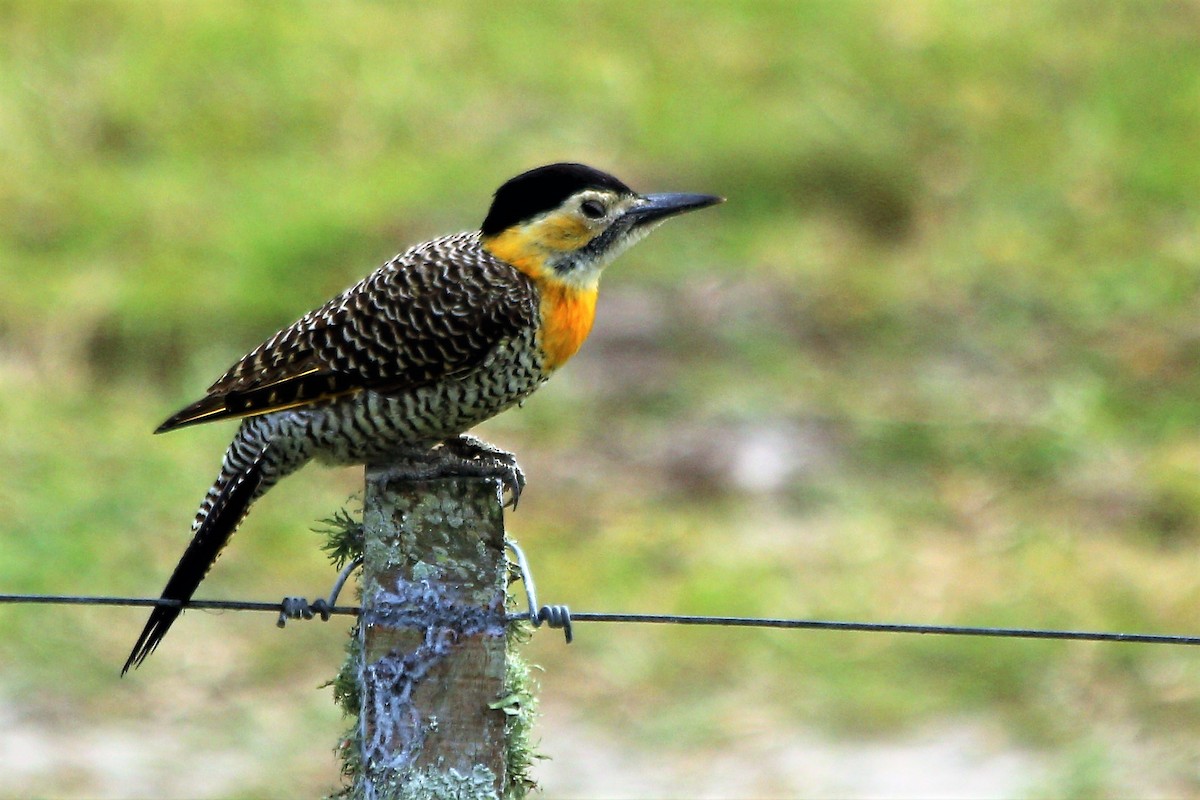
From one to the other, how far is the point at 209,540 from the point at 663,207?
1363 millimetres

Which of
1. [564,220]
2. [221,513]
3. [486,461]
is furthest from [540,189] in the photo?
[221,513]

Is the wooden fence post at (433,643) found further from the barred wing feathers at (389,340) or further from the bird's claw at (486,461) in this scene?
the barred wing feathers at (389,340)

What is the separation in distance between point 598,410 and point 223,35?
3.98m

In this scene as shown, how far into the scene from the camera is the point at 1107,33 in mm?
11820

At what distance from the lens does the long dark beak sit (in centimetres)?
460

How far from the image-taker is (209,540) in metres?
4.21

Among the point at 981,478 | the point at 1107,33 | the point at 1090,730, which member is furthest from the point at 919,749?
the point at 1107,33

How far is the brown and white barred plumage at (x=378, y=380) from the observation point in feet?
14.1

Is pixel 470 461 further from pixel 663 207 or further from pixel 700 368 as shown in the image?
pixel 700 368

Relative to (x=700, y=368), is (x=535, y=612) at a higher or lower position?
lower

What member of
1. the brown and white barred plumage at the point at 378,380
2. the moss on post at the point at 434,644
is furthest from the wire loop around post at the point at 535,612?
the brown and white barred plumage at the point at 378,380

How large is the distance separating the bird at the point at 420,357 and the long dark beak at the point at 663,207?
5cm

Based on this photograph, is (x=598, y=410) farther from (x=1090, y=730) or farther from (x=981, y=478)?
(x=1090, y=730)

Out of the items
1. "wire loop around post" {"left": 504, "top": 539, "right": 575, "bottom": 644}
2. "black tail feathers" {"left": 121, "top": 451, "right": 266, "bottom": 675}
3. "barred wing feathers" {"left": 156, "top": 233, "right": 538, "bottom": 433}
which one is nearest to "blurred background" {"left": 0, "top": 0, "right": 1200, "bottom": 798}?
"black tail feathers" {"left": 121, "top": 451, "right": 266, "bottom": 675}
